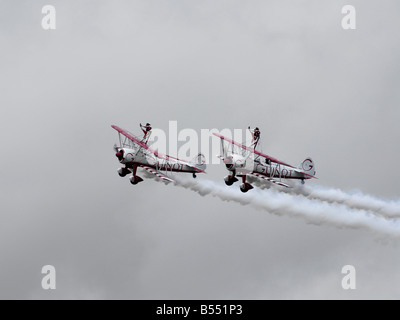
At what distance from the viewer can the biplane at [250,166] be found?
10200cm

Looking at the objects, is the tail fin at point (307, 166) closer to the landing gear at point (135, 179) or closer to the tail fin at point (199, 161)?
the tail fin at point (199, 161)

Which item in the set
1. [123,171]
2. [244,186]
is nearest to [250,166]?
[244,186]

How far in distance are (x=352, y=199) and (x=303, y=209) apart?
5.89 metres

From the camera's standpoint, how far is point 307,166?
107 metres

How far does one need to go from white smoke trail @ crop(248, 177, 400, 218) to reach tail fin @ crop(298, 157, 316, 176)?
1692 millimetres

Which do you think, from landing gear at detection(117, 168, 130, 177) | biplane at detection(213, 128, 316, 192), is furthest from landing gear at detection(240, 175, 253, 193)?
landing gear at detection(117, 168, 130, 177)

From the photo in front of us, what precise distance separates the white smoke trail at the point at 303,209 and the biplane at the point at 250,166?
2.71 metres

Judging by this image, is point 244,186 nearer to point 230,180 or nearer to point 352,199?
point 230,180

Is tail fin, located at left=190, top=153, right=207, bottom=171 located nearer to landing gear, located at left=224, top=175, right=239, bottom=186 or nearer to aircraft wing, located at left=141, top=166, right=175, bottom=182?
landing gear, located at left=224, top=175, right=239, bottom=186

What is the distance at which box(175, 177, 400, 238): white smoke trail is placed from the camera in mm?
106812

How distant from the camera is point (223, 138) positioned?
10500 cm
